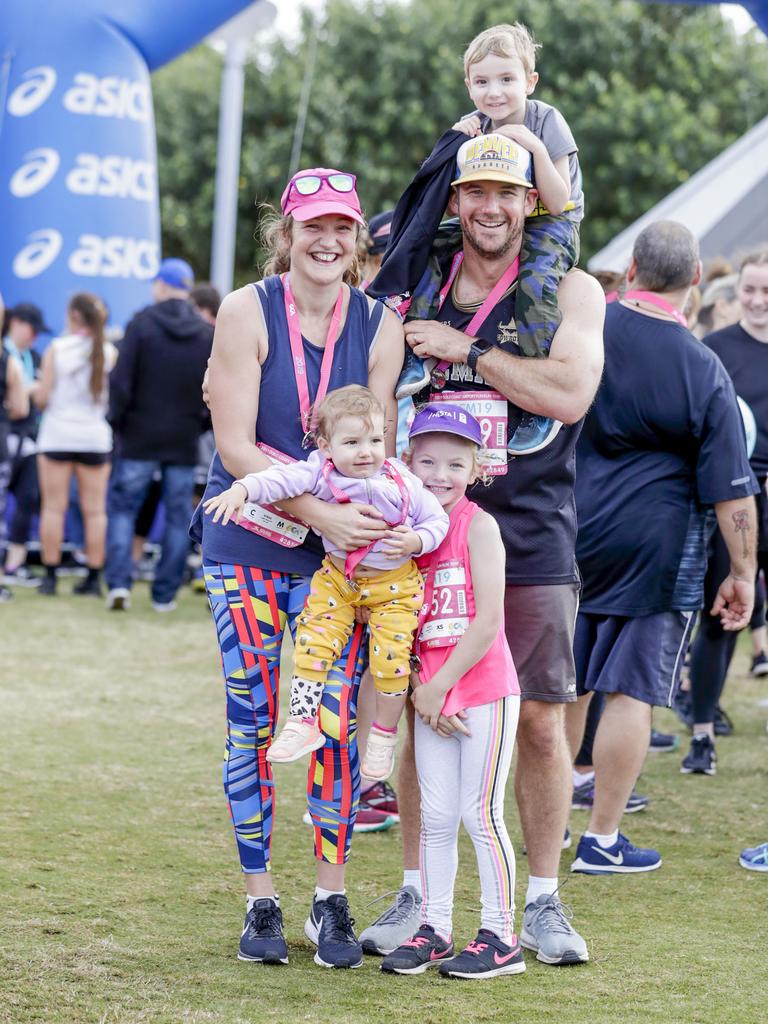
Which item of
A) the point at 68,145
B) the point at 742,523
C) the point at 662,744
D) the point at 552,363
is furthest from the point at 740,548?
the point at 68,145

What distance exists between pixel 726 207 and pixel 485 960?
9.60 metres

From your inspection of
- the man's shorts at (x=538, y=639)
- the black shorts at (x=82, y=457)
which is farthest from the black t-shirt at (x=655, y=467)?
the black shorts at (x=82, y=457)

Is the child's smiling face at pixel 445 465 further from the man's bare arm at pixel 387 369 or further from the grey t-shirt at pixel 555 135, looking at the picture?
the grey t-shirt at pixel 555 135

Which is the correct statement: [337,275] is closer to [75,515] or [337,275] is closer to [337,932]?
[337,932]

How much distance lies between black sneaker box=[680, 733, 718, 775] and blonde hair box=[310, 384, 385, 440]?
3303 millimetres

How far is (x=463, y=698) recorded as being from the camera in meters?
3.67

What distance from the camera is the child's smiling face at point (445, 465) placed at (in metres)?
3.67

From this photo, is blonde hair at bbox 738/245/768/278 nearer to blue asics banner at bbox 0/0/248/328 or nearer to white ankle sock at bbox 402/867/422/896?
white ankle sock at bbox 402/867/422/896

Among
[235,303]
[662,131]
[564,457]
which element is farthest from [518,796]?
[662,131]

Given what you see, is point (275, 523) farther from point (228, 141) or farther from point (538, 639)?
point (228, 141)

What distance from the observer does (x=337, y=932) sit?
12.5 feet

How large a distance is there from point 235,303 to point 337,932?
1655 mm

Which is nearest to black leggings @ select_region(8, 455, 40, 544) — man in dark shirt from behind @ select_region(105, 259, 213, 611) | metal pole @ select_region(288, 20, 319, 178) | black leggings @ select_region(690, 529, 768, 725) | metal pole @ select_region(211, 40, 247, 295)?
man in dark shirt from behind @ select_region(105, 259, 213, 611)

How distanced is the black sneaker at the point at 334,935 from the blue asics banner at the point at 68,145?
8.71m
